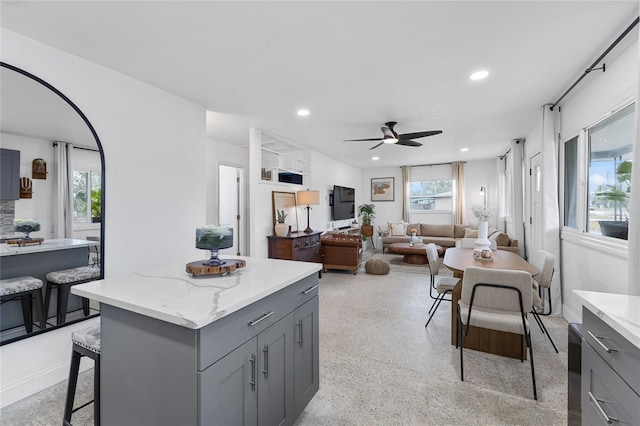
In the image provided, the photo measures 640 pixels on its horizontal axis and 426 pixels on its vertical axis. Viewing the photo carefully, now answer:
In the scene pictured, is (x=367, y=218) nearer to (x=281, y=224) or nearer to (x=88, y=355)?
(x=281, y=224)

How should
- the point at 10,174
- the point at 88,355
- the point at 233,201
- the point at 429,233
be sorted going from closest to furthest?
the point at 88,355 → the point at 10,174 → the point at 233,201 → the point at 429,233

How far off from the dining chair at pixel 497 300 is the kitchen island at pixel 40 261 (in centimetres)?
303

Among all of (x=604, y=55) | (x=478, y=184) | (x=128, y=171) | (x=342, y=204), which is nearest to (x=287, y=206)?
(x=342, y=204)

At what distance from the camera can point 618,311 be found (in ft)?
3.21

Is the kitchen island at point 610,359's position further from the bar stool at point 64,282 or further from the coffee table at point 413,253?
the coffee table at point 413,253

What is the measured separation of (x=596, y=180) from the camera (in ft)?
8.84

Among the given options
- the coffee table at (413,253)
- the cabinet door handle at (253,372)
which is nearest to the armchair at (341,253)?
the coffee table at (413,253)

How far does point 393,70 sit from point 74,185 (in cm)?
286

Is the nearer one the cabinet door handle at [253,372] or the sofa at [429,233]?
the cabinet door handle at [253,372]

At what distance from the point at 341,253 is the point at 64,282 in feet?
13.0

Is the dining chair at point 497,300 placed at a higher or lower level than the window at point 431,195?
lower

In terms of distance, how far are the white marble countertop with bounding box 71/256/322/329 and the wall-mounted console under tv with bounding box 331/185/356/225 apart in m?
5.04

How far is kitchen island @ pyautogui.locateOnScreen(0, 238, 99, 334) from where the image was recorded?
1919mm

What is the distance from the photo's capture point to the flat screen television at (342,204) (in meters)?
6.79
